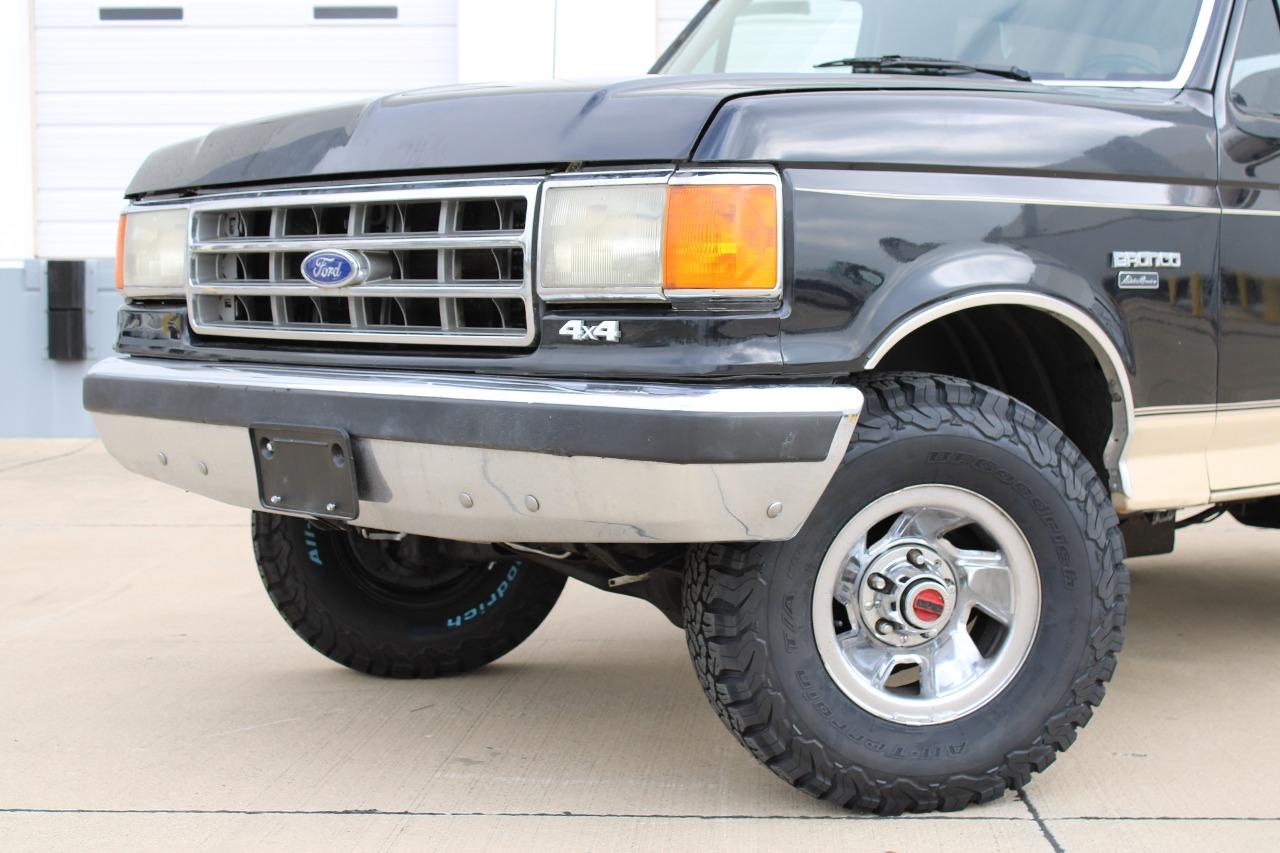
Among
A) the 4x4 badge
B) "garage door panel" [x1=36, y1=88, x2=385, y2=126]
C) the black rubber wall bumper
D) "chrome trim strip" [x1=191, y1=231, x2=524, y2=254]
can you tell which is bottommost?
the black rubber wall bumper

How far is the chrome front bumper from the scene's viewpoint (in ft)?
8.29

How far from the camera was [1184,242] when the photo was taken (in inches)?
125

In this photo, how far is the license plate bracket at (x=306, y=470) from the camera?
286cm

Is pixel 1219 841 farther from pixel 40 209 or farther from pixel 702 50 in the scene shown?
pixel 40 209

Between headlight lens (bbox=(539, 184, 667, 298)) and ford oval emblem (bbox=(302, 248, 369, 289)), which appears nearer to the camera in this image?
headlight lens (bbox=(539, 184, 667, 298))

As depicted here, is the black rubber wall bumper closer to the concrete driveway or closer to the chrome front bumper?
the chrome front bumper

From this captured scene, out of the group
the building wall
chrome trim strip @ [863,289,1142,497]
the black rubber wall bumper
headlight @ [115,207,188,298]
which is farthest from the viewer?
the building wall

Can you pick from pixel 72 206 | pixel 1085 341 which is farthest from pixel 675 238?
pixel 72 206

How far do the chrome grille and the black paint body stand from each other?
5cm

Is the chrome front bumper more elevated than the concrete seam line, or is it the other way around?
the chrome front bumper

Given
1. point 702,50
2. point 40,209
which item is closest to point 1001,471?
point 702,50

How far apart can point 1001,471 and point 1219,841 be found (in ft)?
2.73

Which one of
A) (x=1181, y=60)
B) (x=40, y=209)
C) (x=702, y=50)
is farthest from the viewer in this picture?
(x=40, y=209)

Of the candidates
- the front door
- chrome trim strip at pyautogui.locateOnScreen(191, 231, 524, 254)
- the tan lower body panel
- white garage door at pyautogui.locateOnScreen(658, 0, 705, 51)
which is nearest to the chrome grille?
chrome trim strip at pyautogui.locateOnScreen(191, 231, 524, 254)
